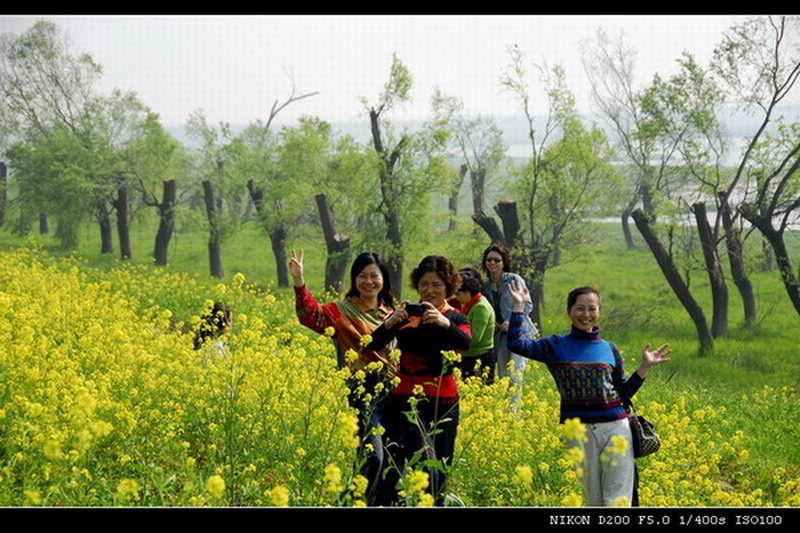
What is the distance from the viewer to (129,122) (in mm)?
25125

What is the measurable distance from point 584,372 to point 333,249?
16397 mm

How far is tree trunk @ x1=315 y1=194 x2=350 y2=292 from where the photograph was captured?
66.1 feet

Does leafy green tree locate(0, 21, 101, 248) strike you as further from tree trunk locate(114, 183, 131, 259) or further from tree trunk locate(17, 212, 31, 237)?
tree trunk locate(114, 183, 131, 259)

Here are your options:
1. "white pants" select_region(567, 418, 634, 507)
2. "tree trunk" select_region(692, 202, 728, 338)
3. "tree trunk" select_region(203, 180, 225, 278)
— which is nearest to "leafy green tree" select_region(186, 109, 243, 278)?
"tree trunk" select_region(203, 180, 225, 278)

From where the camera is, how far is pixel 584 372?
4.50 meters

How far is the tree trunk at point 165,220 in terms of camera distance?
25.7 m

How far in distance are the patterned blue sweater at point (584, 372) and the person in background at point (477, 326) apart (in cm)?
113

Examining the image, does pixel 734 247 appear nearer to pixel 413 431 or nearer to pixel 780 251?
pixel 780 251

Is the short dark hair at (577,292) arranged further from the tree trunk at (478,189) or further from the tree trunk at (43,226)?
the tree trunk at (43,226)

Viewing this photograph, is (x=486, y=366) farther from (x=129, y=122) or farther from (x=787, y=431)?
(x=129, y=122)

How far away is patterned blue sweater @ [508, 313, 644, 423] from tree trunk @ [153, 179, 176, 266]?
73.8 ft

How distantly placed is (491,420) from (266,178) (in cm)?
2149
